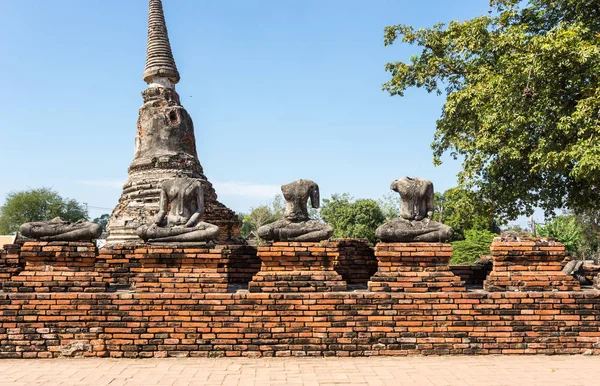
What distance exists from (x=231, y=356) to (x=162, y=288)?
115 cm

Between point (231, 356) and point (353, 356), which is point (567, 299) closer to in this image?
point (353, 356)

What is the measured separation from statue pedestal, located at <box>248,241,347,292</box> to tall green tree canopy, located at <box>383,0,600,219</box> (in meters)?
5.46

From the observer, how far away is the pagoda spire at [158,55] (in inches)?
508

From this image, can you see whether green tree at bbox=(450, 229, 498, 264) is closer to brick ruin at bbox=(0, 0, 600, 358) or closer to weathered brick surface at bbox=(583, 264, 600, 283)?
weathered brick surface at bbox=(583, 264, 600, 283)

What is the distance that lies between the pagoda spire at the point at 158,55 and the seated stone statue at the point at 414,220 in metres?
8.39

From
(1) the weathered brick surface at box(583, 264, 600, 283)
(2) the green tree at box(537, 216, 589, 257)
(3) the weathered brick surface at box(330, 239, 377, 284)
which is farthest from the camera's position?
(2) the green tree at box(537, 216, 589, 257)

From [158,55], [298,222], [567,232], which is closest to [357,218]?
[567,232]

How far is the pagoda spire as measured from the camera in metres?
12.9

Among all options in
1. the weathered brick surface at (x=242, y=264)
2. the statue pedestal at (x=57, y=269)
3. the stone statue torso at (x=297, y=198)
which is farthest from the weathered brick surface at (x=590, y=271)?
the statue pedestal at (x=57, y=269)

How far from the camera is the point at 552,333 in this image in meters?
5.80

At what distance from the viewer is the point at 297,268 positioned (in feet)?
19.7

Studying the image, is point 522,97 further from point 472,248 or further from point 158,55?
point 472,248

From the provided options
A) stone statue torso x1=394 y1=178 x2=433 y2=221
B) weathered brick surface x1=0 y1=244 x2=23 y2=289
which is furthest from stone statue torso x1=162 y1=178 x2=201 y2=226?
stone statue torso x1=394 y1=178 x2=433 y2=221

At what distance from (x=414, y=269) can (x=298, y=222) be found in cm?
155
